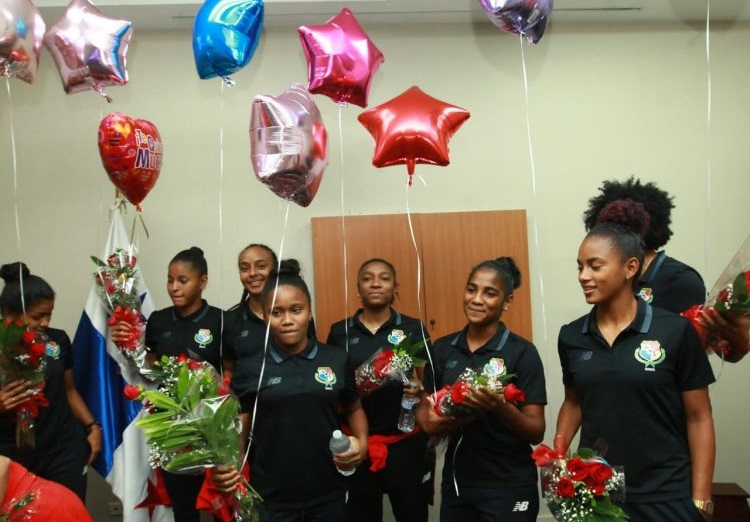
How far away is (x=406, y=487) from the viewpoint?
9.95 feet

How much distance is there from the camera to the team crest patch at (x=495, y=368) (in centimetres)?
251

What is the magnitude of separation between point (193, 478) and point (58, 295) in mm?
1529

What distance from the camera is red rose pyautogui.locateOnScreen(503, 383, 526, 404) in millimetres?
2354

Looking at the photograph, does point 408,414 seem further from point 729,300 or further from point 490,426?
point 729,300

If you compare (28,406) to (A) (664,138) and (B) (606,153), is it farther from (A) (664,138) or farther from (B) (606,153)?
(A) (664,138)

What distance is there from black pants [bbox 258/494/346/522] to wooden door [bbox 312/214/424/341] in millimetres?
1598

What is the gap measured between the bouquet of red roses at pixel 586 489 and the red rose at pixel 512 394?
0.95ft

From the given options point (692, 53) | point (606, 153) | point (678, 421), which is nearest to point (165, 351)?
point (678, 421)

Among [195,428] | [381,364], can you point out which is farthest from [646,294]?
[195,428]

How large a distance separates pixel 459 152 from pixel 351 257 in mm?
886

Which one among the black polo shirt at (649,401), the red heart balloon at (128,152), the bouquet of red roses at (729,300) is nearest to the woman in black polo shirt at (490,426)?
the black polo shirt at (649,401)

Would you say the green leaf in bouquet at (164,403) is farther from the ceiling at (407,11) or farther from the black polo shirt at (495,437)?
the ceiling at (407,11)

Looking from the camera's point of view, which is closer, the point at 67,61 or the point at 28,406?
the point at 28,406

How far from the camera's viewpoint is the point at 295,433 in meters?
2.55
